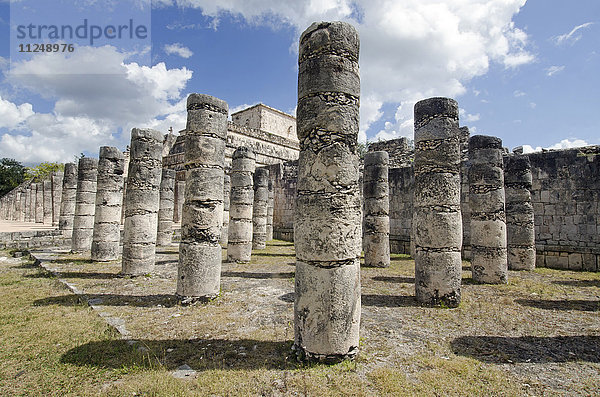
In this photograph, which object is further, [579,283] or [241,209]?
[241,209]

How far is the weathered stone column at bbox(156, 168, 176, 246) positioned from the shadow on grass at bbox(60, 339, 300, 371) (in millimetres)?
12525

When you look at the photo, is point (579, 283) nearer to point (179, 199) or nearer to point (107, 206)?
point (107, 206)

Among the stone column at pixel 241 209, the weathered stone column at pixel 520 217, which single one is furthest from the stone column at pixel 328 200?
the weathered stone column at pixel 520 217

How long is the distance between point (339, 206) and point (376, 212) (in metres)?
7.80

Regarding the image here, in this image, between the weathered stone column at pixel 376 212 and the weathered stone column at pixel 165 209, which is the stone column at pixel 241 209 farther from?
the weathered stone column at pixel 165 209

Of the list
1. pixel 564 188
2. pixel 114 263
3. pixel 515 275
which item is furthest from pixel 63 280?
pixel 564 188

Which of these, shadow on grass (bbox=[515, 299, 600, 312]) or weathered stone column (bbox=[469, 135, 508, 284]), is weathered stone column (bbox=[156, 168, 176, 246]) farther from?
shadow on grass (bbox=[515, 299, 600, 312])

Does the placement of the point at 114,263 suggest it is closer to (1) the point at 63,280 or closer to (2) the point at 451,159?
(1) the point at 63,280

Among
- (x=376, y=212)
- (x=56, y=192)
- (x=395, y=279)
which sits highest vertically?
(x=56, y=192)

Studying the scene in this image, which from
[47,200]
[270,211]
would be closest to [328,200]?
[270,211]

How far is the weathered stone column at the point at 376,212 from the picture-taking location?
452 inches

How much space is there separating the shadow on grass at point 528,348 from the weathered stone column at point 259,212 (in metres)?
12.1

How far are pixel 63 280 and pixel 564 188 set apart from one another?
51.7 feet

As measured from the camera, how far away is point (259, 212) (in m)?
16.5
